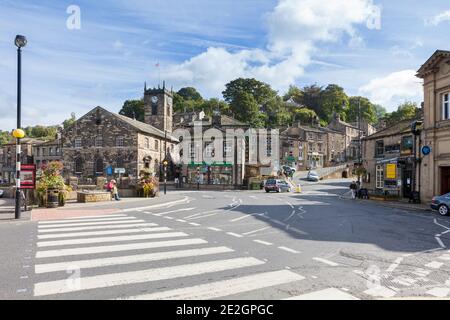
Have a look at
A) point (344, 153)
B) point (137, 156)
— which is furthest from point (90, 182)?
point (344, 153)

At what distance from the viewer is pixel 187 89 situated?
414 ft

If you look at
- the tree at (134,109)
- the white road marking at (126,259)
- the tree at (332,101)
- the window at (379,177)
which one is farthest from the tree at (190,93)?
the white road marking at (126,259)

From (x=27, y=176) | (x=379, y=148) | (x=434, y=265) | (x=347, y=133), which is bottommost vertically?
(x=434, y=265)

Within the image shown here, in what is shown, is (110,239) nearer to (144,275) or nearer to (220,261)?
(144,275)

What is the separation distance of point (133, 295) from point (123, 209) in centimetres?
1383

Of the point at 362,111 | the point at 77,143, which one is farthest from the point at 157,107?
the point at 362,111

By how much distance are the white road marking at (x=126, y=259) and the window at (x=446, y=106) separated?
2219cm

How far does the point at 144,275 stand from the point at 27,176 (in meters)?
12.5

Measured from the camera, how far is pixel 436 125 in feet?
81.0

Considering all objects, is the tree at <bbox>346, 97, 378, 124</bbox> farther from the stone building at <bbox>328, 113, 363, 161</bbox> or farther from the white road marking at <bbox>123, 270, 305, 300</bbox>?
the white road marking at <bbox>123, 270, 305, 300</bbox>

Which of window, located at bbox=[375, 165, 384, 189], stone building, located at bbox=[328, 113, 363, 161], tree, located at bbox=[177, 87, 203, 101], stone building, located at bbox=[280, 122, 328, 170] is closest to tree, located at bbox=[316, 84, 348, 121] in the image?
stone building, located at bbox=[328, 113, 363, 161]

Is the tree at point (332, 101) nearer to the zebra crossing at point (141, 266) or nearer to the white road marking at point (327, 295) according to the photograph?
the zebra crossing at point (141, 266)

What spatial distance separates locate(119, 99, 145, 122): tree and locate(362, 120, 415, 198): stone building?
7024 cm

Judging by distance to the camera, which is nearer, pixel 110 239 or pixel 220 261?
pixel 220 261
